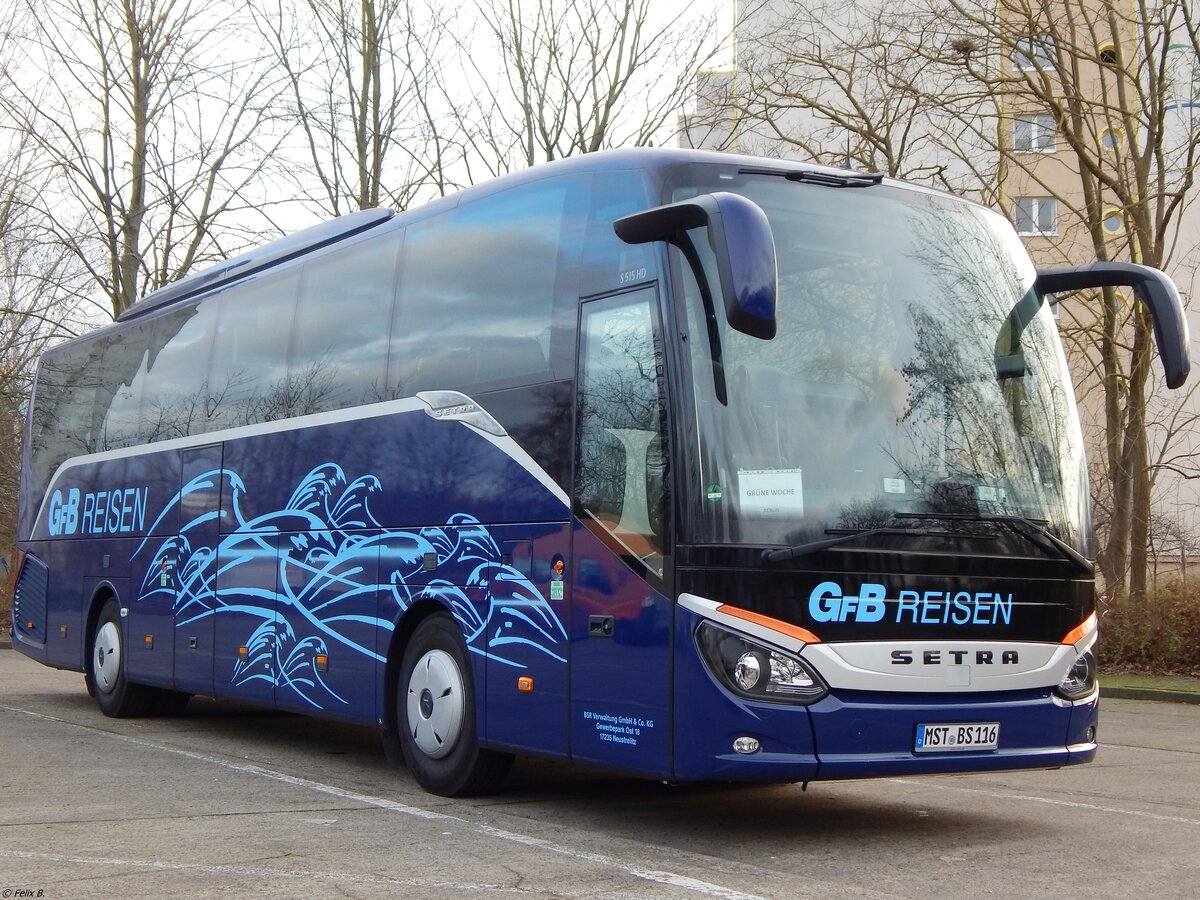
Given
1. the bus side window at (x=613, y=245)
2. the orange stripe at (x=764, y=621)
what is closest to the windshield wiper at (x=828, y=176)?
the bus side window at (x=613, y=245)

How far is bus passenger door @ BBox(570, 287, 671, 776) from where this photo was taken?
7.45 metres

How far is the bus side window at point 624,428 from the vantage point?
24.7ft

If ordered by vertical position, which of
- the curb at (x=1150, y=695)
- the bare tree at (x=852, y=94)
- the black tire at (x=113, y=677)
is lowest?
the curb at (x=1150, y=695)

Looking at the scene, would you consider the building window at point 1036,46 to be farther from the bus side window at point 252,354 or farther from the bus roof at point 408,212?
the bus side window at point 252,354

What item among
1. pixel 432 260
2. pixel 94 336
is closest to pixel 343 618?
pixel 432 260

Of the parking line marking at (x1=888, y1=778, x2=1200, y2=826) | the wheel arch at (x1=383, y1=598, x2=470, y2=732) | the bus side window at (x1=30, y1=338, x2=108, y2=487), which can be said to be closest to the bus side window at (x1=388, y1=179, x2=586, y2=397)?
the wheel arch at (x1=383, y1=598, x2=470, y2=732)

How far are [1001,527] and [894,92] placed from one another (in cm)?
1782

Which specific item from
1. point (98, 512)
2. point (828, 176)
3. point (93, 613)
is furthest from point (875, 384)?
point (93, 613)

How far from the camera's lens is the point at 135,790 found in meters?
9.52

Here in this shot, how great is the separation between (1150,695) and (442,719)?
12.5m

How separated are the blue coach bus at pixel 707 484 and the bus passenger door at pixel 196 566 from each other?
2.19m

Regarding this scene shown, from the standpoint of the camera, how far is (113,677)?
582 inches

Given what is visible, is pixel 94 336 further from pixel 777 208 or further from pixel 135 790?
pixel 777 208

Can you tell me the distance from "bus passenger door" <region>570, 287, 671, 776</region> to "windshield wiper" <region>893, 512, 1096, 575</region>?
1.34 metres
